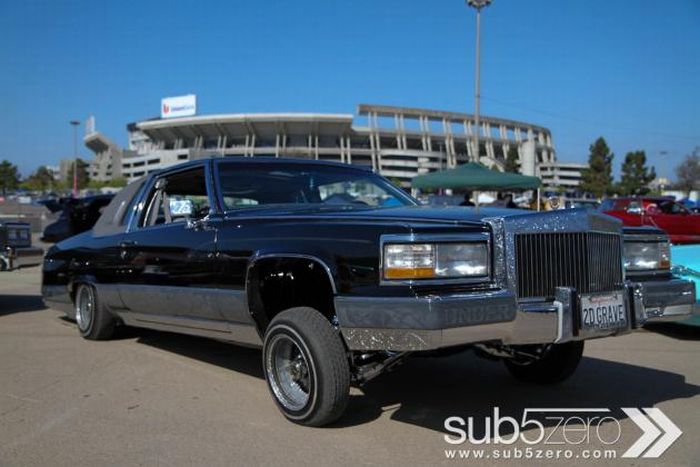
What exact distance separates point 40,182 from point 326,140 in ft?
175

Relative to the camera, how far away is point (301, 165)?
4930mm

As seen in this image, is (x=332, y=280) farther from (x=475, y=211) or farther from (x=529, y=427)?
(x=529, y=427)

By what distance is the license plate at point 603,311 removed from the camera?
3.37m

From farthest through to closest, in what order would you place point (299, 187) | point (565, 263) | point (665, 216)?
point (665, 216)
point (299, 187)
point (565, 263)

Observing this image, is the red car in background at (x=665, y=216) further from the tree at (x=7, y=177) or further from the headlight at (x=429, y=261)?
the tree at (x=7, y=177)

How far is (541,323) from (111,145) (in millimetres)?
146045

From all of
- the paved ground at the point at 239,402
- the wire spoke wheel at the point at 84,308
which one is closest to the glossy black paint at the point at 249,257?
the wire spoke wheel at the point at 84,308

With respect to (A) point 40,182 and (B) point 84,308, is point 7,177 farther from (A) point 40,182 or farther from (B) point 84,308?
(B) point 84,308

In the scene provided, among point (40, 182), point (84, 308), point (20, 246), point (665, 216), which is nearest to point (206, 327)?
point (84, 308)

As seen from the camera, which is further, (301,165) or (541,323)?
(301,165)

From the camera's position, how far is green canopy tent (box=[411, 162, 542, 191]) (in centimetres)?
1773

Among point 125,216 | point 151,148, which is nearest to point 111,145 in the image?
point 151,148

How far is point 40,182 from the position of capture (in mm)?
117125

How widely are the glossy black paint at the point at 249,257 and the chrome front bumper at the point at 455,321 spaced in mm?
88
